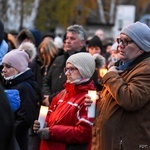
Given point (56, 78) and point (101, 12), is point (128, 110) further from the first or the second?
point (101, 12)

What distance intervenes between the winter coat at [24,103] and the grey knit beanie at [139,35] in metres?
1.46

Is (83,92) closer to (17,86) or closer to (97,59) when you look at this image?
(17,86)

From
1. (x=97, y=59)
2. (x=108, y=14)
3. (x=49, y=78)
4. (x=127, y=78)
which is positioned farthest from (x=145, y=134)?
(x=108, y=14)

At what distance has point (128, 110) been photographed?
5.17m

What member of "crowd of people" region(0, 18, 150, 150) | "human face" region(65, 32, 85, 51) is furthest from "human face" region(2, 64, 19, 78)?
"human face" region(65, 32, 85, 51)

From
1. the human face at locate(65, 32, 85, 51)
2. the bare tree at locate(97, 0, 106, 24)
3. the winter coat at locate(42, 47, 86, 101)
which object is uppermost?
the human face at locate(65, 32, 85, 51)

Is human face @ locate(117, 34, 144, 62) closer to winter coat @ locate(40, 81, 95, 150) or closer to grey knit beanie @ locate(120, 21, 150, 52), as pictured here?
grey knit beanie @ locate(120, 21, 150, 52)

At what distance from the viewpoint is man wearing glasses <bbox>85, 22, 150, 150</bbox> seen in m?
5.16

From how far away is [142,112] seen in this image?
17.1ft

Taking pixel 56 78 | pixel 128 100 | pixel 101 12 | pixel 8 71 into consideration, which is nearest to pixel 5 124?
pixel 128 100

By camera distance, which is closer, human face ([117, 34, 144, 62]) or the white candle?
human face ([117, 34, 144, 62])

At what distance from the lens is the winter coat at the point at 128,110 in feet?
16.9

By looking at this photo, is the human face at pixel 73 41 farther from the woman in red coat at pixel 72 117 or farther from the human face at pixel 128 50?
the human face at pixel 128 50

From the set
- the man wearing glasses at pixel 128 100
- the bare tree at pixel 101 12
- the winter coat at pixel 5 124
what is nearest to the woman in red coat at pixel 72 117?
the man wearing glasses at pixel 128 100
